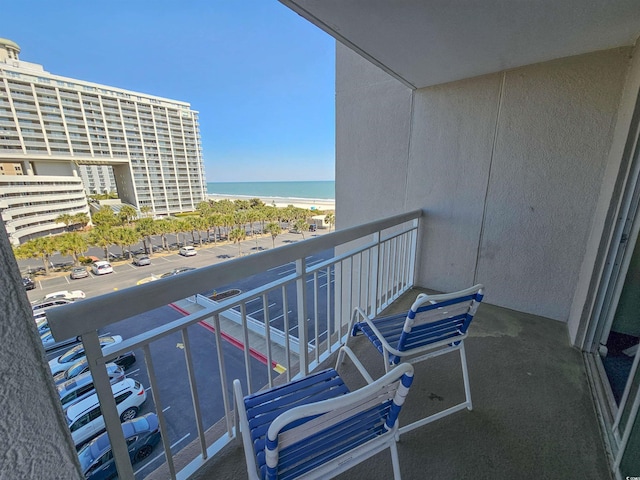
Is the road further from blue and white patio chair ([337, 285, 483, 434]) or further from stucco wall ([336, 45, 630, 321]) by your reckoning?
stucco wall ([336, 45, 630, 321])

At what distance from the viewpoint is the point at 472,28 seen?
1.66 meters

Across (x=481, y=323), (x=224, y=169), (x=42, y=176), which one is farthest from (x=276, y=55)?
(x=224, y=169)

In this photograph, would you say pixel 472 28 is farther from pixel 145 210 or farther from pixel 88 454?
pixel 145 210

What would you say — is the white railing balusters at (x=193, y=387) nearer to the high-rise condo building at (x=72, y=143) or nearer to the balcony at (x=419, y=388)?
the balcony at (x=419, y=388)

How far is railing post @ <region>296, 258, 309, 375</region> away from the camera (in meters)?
1.57

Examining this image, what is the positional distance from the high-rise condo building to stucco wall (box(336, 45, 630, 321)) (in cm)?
321

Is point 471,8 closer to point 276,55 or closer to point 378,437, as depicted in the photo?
point 378,437

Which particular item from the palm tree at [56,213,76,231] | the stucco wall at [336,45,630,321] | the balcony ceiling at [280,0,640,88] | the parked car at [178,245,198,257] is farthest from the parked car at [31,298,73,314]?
the parked car at [178,245,198,257]

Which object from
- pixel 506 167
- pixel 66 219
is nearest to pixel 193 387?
pixel 506 167

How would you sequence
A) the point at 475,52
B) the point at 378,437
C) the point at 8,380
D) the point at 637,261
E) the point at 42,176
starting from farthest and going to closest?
1. the point at 42,176
2. the point at 475,52
3. the point at 637,261
4. the point at 378,437
5. the point at 8,380

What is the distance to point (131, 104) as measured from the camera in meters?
8.94

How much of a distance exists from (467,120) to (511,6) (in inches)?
54.8

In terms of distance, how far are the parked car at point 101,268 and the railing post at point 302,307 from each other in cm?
1150

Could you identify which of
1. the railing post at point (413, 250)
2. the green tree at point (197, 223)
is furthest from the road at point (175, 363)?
the green tree at point (197, 223)
